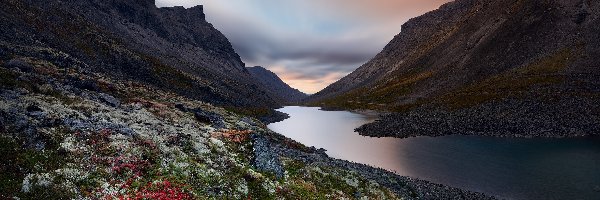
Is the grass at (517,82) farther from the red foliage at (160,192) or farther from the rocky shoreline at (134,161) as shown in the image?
the red foliage at (160,192)

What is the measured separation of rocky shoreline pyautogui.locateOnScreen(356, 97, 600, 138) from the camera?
102 metres

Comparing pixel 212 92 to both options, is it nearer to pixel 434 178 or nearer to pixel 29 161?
pixel 434 178

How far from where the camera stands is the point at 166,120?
53438mm

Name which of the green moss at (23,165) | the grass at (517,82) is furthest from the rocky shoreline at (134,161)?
the grass at (517,82)

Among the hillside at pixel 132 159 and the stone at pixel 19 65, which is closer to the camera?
the hillside at pixel 132 159

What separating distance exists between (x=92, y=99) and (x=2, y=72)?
10480 millimetres

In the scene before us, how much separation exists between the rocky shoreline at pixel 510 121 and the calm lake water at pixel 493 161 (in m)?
7.11

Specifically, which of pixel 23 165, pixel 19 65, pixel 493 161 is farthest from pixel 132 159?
pixel 493 161

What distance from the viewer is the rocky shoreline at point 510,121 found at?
102 meters

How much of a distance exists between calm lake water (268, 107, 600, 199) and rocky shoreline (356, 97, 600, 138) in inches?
280

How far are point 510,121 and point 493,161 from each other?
144 ft

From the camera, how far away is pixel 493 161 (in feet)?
241

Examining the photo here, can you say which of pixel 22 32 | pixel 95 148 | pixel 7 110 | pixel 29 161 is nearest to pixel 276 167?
pixel 95 148

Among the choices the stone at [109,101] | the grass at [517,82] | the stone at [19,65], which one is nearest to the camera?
the stone at [109,101]
